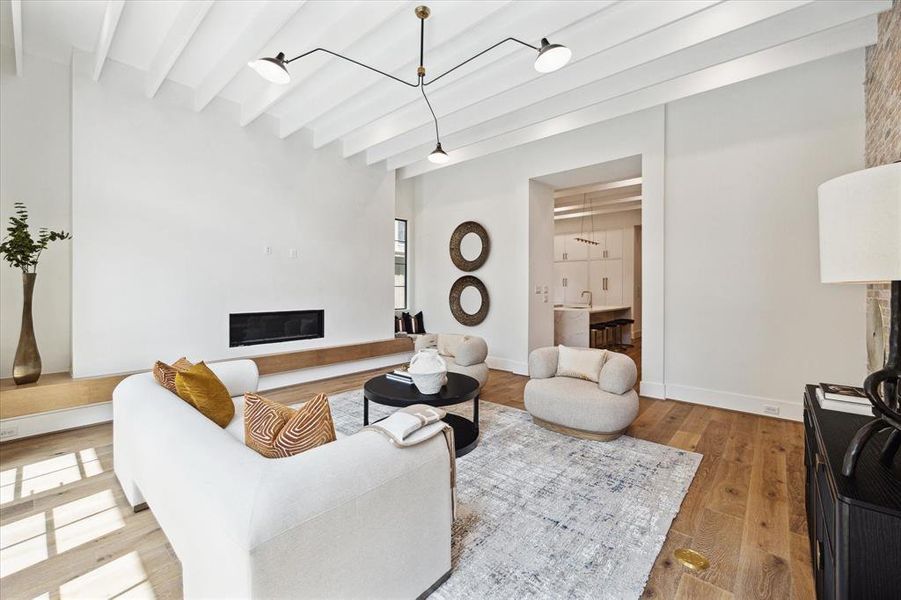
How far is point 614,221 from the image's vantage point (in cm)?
880

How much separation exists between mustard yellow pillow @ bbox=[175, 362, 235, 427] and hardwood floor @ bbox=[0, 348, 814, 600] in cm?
62

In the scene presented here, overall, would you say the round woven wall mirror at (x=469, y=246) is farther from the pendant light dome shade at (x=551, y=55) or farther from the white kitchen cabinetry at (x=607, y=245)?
the white kitchen cabinetry at (x=607, y=245)

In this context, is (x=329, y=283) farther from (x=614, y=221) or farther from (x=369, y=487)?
(x=614, y=221)

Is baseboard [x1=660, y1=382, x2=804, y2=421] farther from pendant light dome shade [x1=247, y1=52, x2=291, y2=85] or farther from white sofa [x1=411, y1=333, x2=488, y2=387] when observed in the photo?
pendant light dome shade [x1=247, y1=52, x2=291, y2=85]

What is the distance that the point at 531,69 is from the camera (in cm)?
321

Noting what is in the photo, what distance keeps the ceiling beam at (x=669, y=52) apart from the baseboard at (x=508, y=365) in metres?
3.26

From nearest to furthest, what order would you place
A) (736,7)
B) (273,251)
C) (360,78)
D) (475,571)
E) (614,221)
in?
(475,571) < (736,7) < (360,78) < (273,251) < (614,221)

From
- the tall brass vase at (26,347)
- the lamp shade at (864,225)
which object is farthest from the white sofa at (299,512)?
the tall brass vase at (26,347)

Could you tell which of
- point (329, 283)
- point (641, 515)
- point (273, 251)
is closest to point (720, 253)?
point (641, 515)

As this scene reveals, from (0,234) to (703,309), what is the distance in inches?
256

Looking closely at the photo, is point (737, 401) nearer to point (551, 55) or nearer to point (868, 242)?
point (868, 242)

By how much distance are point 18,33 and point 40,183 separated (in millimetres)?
1195

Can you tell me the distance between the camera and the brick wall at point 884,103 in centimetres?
232

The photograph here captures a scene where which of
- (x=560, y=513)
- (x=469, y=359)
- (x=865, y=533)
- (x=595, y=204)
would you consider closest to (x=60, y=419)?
(x=469, y=359)
